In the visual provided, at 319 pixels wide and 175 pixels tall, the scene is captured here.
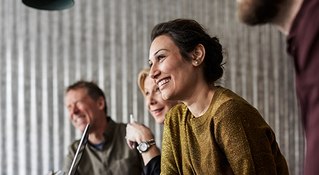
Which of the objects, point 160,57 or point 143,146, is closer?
point 160,57

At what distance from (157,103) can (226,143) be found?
1.08 metres

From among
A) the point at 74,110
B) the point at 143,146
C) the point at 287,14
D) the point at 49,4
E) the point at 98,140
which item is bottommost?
the point at 98,140

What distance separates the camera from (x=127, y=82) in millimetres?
3748

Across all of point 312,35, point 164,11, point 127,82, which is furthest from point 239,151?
point 164,11

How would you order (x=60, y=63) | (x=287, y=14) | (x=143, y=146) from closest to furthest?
(x=287, y=14)
(x=143, y=146)
(x=60, y=63)

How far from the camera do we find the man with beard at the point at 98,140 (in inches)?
102

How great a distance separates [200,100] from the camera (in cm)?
152

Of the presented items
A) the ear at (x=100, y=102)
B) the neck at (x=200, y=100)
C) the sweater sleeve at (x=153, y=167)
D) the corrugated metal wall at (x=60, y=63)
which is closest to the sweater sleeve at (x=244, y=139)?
the neck at (x=200, y=100)

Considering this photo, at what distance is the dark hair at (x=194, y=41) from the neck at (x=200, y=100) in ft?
0.21

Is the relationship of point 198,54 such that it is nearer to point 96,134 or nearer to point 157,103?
point 157,103

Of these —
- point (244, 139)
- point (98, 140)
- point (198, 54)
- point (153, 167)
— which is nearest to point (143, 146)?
point (153, 167)

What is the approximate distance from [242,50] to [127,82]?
157 centimetres

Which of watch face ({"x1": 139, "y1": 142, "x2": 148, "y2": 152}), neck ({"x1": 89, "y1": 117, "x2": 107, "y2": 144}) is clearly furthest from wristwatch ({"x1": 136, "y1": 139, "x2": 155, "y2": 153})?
neck ({"x1": 89, "y1": 117, "x2": 107, "y2": 144})

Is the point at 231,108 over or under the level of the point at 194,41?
under
